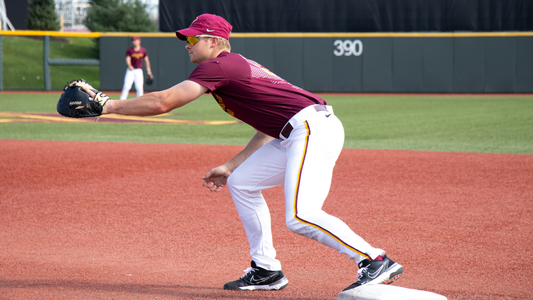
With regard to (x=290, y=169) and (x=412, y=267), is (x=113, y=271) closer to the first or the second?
(x=290, y=169)

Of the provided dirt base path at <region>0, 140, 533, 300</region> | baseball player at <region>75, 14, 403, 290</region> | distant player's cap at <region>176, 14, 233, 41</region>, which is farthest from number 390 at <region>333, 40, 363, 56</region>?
distant player's cap at <region>176, 14, 233, 41</region>

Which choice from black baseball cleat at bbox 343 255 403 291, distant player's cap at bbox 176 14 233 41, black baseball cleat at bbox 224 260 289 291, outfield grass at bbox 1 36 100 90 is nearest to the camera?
black baseball cleat at bbox 343 255 403 291

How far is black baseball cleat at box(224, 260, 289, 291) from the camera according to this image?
331cm

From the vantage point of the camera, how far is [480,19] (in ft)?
74.7

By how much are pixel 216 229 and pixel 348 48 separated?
1926 cm

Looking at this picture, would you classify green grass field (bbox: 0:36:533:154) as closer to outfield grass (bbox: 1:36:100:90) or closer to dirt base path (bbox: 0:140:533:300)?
dirt base path (bbox: 0:140:533:300)

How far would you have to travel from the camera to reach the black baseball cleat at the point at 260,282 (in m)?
3.31

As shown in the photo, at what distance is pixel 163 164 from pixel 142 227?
3320mm

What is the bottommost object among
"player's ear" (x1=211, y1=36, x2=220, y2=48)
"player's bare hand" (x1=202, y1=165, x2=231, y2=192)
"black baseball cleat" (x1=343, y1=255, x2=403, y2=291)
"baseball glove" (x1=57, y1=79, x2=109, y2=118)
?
"black baseball cleat" (x1=343, y1=255, x2=403, y2=291)

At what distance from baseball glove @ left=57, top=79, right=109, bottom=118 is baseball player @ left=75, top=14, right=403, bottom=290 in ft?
0.06

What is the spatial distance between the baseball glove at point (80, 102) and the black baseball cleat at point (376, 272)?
1.53 meters

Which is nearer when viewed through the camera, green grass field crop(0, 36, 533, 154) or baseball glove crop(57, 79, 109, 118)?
baseball glove crop(57, 79, 109, 118)

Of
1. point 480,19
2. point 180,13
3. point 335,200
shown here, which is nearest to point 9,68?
point 180,13

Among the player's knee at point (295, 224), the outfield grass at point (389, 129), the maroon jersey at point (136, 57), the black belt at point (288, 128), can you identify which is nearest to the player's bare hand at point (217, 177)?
the black belt at point (288, 128)
